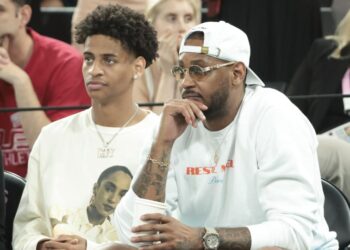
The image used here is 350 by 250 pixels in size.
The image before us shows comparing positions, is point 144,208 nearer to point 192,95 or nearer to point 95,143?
point 192,95

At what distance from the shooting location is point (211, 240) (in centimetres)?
329

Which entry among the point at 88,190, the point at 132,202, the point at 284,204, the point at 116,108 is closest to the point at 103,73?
the point at 116,108

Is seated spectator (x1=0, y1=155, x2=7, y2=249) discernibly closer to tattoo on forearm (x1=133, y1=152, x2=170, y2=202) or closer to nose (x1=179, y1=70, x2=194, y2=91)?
tattoo on forearm (x1=133, y1=152, x2=170, y2=202)

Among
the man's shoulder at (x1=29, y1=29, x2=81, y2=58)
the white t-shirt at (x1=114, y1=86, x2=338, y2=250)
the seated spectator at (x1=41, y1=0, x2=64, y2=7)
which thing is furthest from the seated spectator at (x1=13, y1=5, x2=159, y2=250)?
the seated spectator at (x1=41, y1=0, x2=64, y2=7)

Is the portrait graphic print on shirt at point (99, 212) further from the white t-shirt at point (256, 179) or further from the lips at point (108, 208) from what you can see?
the white t-shirt at point (256, 179)

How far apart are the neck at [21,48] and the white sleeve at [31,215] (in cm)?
108

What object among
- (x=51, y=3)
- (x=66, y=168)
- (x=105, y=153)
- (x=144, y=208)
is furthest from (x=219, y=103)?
(x=51, y=3)

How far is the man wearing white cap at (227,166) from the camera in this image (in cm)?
333

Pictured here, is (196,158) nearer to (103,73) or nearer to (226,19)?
(103,73)

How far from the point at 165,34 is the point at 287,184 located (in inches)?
77.3

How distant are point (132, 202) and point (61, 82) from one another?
4.86 feet

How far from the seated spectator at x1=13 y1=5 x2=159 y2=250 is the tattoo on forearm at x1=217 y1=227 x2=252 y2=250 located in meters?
0.68

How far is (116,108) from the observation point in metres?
4.11

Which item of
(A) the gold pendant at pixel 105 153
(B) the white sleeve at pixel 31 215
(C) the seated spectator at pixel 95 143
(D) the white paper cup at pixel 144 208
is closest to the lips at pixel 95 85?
(C) the seated spectator at pixel 95 143
